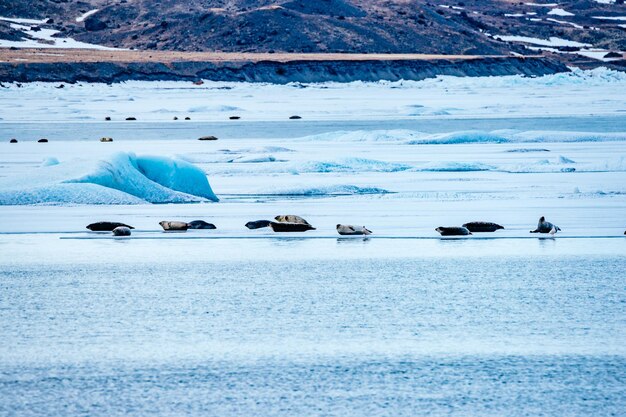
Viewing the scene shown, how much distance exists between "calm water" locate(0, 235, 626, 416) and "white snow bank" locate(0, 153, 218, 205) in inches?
105

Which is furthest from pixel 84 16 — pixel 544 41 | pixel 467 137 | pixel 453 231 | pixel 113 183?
pixel 453 231

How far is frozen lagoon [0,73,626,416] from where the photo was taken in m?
4.11

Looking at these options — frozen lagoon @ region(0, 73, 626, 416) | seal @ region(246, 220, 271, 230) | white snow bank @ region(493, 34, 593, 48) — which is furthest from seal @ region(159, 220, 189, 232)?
white snow bank @ region(493, 34, 593, 48)

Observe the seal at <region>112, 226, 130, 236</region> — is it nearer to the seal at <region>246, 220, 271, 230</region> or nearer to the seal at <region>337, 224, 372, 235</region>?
the seal at <region>246, 220, 271, 230</region>

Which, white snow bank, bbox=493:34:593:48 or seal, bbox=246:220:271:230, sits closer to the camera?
seal, bbox=246:220:271:230

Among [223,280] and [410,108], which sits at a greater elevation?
[410,108]

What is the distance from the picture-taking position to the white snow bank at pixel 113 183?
10.2m

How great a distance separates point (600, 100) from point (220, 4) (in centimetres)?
8345

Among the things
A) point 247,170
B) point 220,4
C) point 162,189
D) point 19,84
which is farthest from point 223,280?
point 220,4

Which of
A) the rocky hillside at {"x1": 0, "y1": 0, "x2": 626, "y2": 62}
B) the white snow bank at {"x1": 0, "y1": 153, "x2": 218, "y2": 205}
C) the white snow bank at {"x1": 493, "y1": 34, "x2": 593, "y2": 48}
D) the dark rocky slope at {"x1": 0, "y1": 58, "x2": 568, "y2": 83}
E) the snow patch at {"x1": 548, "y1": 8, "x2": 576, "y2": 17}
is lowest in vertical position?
the white snow bank at {"x1": 0, "y1": 153, "x2": 218, "y2": 205}

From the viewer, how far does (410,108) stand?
3359 centimetres

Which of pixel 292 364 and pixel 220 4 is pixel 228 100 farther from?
pixel 220 4

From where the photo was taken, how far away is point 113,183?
10.6 metres

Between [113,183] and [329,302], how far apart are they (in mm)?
5320
